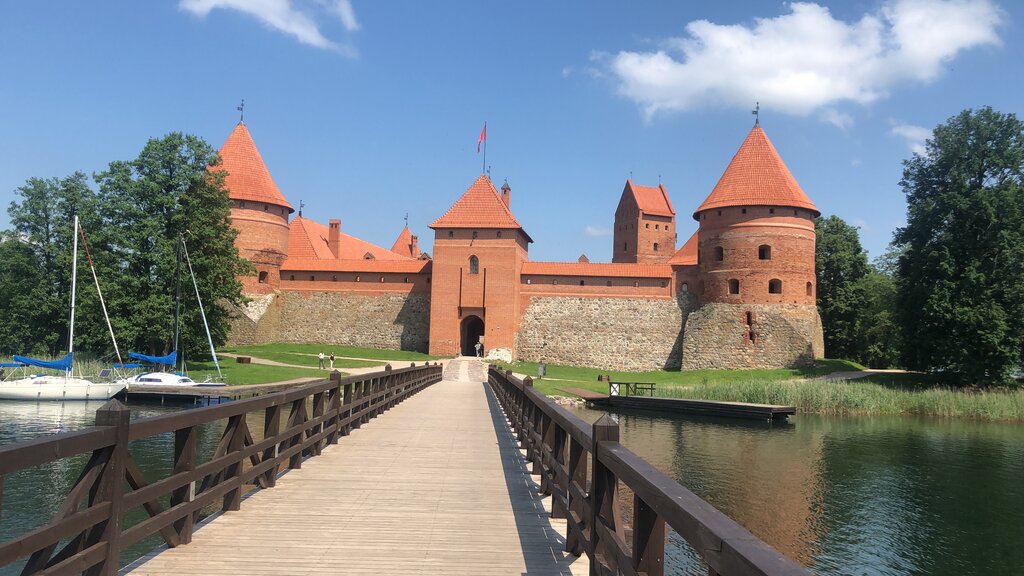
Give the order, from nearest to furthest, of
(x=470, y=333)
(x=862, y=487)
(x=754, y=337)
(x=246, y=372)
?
(x=862, y=487) < (x=246, y=372) < (x=754, y=337) < (x=470, y=333)

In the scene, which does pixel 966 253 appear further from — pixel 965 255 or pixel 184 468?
pixel 184 468

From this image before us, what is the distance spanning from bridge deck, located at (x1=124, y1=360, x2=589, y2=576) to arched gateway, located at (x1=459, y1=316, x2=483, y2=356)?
30.0 metres

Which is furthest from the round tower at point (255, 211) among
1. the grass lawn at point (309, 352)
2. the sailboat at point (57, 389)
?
the sailboat at point (57, 389)

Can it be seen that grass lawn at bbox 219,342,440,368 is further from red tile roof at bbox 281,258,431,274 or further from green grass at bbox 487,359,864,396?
green grass at bbox 487,359,864,396

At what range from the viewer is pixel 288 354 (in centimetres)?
3450

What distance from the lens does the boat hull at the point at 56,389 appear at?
2164 cm

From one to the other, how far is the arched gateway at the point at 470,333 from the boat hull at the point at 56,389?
1870 centimetres

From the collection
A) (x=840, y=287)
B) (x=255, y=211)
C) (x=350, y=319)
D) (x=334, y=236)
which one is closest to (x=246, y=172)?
(x=255, y=211)

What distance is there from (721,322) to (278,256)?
76.3 ft

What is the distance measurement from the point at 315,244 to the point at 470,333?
12.2m

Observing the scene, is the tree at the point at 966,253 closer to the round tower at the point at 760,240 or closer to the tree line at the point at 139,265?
the round tower at the point at 760,240

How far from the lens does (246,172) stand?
37.9 meters

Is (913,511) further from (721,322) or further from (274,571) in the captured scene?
(721,322)

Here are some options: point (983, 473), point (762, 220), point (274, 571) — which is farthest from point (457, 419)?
point (762, 220)
